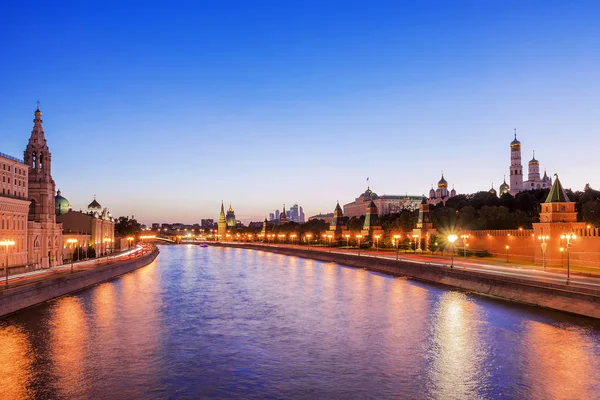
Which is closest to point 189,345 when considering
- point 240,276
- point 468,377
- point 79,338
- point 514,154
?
point 79,338

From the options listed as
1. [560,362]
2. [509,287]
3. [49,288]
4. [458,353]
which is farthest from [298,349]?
[49,288]

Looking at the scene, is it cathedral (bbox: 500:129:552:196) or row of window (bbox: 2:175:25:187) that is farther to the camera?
cathedral (bbox: 500:129:552:196)

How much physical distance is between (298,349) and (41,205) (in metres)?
42.8

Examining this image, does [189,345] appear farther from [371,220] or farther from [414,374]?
[371,220]

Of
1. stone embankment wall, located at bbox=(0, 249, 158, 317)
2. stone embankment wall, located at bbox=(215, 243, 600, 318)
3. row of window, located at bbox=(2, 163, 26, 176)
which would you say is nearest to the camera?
stone embankment wall, located at bbox=(215, 243, 600, 318)

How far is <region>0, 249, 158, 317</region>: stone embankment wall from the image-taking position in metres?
32.7

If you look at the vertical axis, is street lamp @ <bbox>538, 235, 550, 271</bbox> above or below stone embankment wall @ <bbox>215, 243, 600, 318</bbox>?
above

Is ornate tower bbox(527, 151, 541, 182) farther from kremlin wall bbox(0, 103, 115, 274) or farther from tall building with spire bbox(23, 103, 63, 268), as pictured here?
tall building with spire bbox(23, 103, 63, 268)

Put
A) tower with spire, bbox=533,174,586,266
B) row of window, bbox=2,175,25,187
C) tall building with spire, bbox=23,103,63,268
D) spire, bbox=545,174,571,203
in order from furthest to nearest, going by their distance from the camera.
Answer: tall building with spire, bbox=23,103,63,268
spire, bbox=545,174,571,203
tower with spire, bbox=533,174,586,266
row of window, bbox=2,175,25,187

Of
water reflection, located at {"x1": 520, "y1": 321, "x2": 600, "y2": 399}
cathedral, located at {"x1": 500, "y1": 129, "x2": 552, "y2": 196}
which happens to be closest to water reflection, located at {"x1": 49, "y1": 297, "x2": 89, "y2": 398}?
water reflection, located at {"x1": 520, "y1": 321, "x2": 600, "y2": 399}

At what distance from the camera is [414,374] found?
21000mm

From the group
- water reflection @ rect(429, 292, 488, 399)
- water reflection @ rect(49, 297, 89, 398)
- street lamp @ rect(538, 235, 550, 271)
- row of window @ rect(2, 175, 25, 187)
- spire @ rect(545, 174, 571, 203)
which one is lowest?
water reflection @ rect(429, 292, 488, 399)

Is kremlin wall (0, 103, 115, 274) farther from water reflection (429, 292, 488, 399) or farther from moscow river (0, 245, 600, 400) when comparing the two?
water reflection (429, 292, 488, 399)

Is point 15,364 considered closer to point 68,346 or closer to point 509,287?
point 68,346
